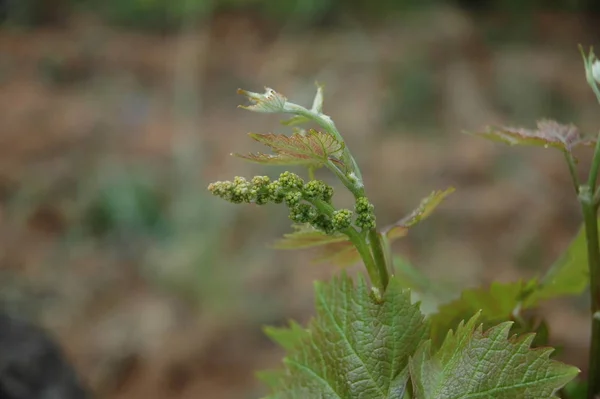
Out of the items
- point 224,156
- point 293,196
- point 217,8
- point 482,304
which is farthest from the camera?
point 217,8

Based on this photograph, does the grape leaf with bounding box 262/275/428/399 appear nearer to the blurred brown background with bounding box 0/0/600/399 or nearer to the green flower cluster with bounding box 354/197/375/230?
the green flower cluster with bounding box 354/197/375/230

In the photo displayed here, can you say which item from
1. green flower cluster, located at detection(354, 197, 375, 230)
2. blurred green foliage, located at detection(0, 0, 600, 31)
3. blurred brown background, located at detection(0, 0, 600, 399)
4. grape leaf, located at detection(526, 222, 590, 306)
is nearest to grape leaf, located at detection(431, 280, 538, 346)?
grape leaf, located at detection(526, 222, 590, 306)

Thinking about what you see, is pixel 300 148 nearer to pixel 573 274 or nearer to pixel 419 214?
pixel 419 214

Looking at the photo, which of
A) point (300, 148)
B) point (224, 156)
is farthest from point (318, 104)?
point (224, 156)

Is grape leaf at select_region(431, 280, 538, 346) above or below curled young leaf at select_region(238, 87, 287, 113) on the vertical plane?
below

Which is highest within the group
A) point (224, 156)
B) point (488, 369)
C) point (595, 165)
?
point (224, 156)
